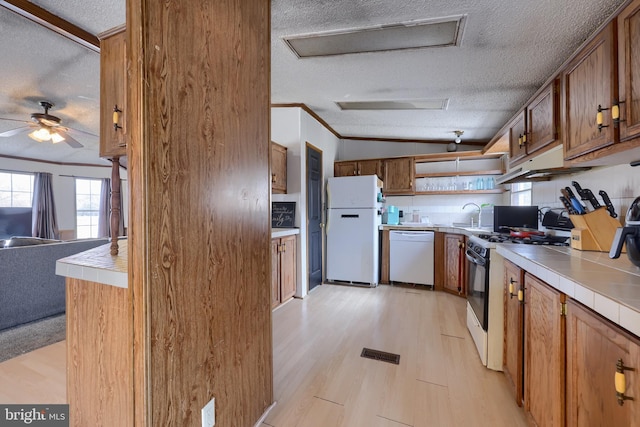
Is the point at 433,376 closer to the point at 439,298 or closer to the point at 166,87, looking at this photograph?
the point at 439,298

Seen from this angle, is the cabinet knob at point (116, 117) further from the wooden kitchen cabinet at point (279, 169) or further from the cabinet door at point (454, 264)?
the cabinet door at point (454, 264)

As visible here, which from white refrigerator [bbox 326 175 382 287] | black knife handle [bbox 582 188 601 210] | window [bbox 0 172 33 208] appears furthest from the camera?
window [bbox 0 172 33 208]

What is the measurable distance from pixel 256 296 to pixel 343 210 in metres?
2.72

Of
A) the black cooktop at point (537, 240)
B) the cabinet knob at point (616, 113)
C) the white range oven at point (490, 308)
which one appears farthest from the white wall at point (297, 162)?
the cabinet knob at point (616, 113)

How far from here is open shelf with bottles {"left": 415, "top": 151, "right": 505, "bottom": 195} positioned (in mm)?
4020

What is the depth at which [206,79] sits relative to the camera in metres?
1.07

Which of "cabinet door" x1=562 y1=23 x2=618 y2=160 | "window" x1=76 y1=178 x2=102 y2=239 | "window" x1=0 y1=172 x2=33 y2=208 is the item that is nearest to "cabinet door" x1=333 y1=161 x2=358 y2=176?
"cabinet door" x1=562 y1=23 x2=618 y2=160

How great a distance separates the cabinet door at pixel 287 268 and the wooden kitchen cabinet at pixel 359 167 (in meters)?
1.67

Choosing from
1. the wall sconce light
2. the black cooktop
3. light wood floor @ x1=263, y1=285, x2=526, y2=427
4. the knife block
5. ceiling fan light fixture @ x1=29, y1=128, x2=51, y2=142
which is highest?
the wall sconce light

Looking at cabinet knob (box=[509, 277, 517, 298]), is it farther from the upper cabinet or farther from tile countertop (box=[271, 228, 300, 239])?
tile countertop (box=[271, 228, 300, 239])

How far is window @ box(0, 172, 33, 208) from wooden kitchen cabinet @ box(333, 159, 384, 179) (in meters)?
6.53

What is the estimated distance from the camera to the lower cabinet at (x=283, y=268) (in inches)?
118

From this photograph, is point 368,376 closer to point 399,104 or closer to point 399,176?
point 399,104

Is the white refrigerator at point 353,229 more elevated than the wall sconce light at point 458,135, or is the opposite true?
the wall sconce light at point 458,135
